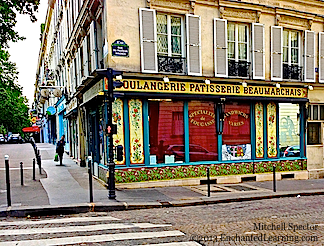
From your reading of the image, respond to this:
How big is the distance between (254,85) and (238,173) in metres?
3.60

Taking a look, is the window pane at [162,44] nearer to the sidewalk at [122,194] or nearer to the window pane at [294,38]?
the sidewalk at [122,194]

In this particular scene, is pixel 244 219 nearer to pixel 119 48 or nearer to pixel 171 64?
pixel 171 64

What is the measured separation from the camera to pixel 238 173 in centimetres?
1272

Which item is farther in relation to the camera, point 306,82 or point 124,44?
point 306,82

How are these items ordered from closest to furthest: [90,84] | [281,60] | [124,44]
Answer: [124,44] → [90,84] → [281,60]

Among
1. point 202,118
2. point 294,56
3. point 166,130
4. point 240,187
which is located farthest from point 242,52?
point 240,187

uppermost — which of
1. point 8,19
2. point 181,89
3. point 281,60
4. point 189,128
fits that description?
point 8,19

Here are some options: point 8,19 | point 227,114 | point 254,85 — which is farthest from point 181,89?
point 8,19

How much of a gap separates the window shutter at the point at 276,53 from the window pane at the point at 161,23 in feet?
15.2

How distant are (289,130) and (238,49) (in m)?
4.29

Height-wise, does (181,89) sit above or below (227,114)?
above

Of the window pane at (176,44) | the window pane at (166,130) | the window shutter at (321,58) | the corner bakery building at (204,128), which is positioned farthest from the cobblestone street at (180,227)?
the window shutter at (321,58)

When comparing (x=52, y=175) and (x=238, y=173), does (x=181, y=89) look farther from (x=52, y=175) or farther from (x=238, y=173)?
(x=52, y=175)

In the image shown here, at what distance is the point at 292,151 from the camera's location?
13.9 metres
